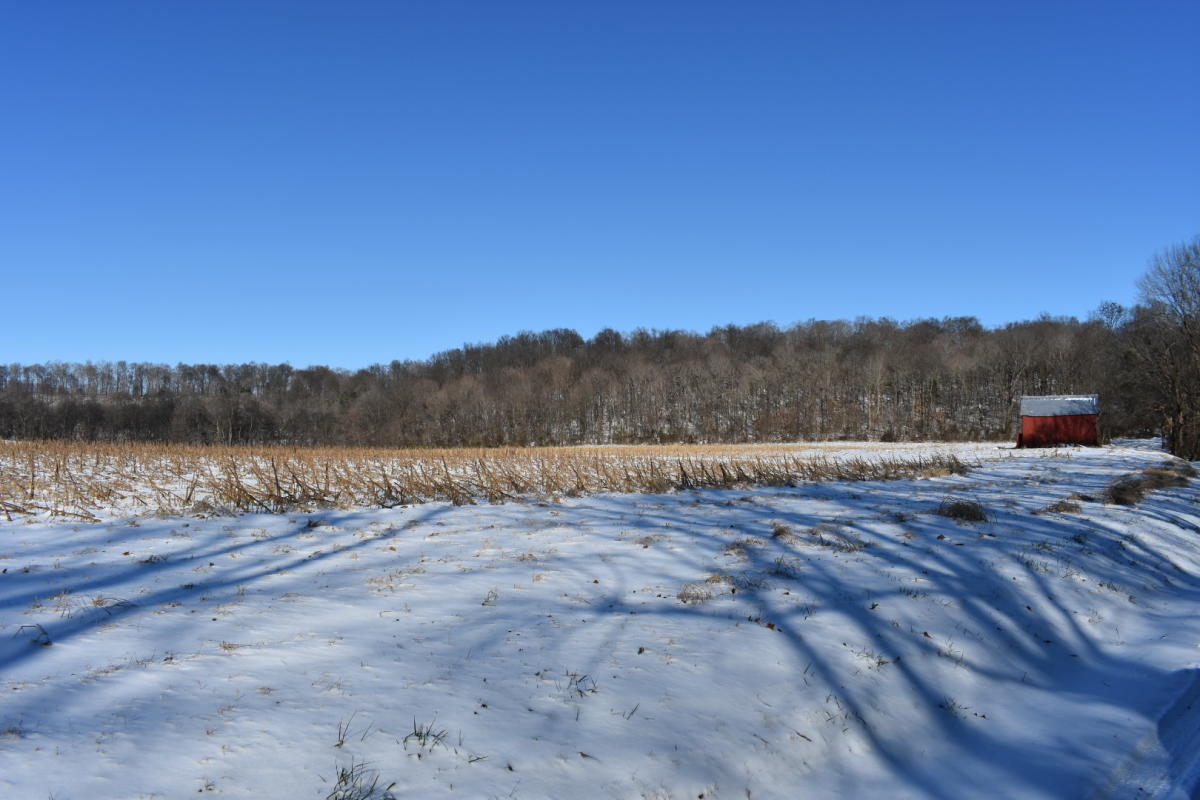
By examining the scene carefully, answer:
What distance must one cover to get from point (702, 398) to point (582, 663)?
276 feet

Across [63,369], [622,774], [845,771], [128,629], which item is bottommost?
[845,771]

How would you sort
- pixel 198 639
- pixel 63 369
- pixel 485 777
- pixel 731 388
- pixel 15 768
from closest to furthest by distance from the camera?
pixel 15 768 → pixel 485 777 → pixel 198 639 → pixel 731 388 → pixel 63 369

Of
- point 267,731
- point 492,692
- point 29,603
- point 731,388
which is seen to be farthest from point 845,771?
point 731,388

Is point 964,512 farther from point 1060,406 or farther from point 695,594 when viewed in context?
point 1060,406

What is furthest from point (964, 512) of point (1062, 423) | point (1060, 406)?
point (1060, 406)

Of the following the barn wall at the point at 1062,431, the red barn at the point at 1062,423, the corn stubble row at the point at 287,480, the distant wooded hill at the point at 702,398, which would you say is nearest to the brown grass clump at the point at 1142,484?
the corn stubble row at the point at 287,480

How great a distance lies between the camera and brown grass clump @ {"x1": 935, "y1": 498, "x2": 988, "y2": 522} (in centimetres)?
1005

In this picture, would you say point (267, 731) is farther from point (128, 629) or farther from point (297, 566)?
point (297, 566)

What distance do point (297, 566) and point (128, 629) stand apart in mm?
2048

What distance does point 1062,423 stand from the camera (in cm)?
4053

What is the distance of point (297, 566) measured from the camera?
22.4 ft

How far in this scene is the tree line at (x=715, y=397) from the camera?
6794cm

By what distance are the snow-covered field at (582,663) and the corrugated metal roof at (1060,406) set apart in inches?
1509

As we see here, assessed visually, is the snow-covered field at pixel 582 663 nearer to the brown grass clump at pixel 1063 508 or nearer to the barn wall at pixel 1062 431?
the brown grass clump at pixel 1063 508
